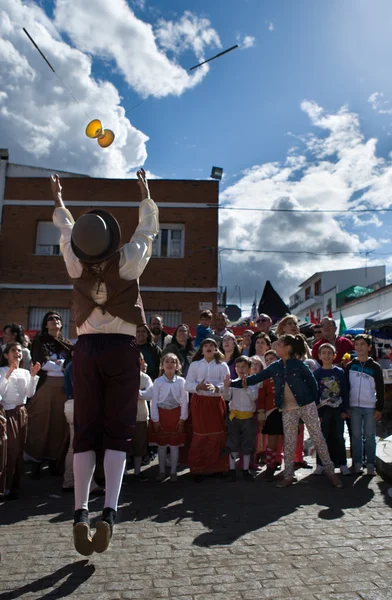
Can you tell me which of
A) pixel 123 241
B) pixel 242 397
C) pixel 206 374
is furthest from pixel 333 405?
pixel 123 241

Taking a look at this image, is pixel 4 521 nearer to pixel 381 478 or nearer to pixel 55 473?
pixel 55 473

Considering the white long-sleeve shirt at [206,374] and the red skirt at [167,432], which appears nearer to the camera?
the red skirt at [167,432]

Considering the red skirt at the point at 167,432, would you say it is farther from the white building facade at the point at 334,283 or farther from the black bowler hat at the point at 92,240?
the white building facade at the point at 334,283

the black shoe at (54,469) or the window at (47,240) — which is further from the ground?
the window at (47,240)

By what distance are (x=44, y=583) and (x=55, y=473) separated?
3.75 m

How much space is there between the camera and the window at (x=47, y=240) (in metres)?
21.6

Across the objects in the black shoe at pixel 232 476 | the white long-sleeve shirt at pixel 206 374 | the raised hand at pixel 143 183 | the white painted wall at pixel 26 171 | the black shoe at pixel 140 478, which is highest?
the white painted wall at pixel 26 171

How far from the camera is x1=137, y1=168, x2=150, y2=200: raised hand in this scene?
12.5 feet

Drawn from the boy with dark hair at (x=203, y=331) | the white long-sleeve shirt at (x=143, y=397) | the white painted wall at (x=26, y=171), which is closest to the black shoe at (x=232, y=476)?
the white long-sleeve shirt at (x=143, y=397)

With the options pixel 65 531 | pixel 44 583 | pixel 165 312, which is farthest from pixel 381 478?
pixel 165 312

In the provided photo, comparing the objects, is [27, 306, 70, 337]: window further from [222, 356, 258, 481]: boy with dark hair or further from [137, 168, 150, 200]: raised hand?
[137, 168, 150, 200]: raised hand

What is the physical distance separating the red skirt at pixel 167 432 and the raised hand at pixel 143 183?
11.5 feet

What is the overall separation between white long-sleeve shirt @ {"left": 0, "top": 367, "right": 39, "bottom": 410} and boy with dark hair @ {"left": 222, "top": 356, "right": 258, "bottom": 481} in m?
2.46

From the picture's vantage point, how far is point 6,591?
9.09ft
